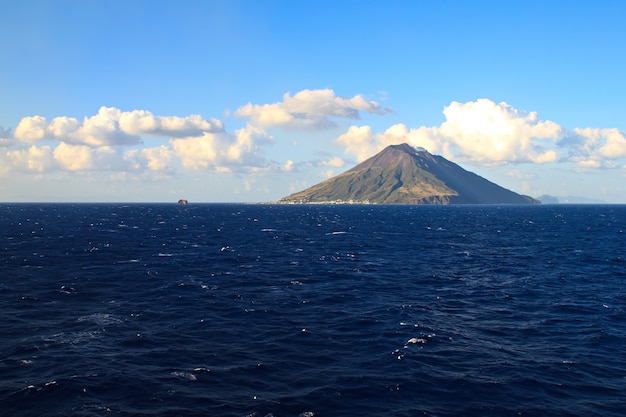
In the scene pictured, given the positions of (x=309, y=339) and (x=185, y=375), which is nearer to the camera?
(x=185, y=375)

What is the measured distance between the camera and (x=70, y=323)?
4862 cm

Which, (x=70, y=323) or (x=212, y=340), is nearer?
(x=212, y=340)

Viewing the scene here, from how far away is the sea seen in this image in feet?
104

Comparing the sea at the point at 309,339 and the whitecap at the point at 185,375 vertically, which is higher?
the sea at the point at 309,339

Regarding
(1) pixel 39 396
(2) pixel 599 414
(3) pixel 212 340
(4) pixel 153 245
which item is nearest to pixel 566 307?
(2) pixel 599 414

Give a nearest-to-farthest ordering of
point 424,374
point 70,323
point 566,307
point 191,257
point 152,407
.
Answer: point 152,407
point 424,374
point 70,323
point 566,307
point 191,257

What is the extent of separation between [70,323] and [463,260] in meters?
79.3

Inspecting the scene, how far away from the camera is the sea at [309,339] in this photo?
3166cm

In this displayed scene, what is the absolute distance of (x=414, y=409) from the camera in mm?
30625

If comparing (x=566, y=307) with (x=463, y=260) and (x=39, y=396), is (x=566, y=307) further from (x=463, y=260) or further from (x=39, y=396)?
(x=39, y=396)

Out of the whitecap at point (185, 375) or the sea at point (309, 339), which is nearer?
the sea at point (309, 339)

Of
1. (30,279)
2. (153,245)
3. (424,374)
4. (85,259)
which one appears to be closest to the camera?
(424,374)

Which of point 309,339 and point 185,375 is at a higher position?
point 309,339

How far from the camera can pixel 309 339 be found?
4494 cm
